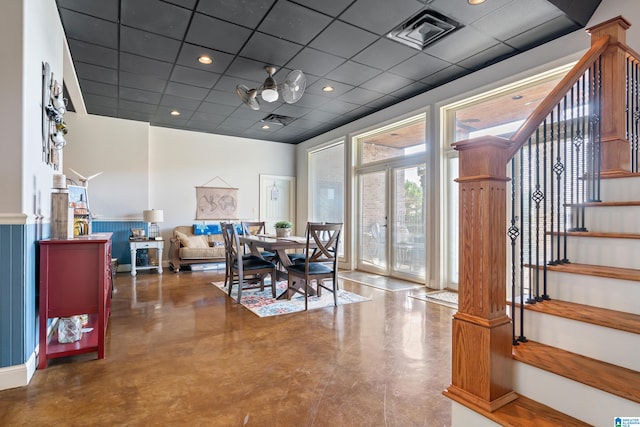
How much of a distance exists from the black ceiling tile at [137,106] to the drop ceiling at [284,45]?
0.05 m

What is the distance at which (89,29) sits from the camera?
3303 mm

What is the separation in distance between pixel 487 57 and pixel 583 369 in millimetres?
3735

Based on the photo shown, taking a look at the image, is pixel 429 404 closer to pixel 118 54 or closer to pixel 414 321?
pixel 414 321

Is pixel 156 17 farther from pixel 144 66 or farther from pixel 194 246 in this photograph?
pixel 194 246

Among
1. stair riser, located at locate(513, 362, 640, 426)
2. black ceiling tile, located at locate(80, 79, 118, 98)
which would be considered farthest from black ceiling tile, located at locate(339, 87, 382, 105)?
stair riser, located at locate(513, 362, 640, 426)

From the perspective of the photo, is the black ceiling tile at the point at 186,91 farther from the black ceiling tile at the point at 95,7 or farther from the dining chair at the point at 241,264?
the dining chair at the point at 241,264

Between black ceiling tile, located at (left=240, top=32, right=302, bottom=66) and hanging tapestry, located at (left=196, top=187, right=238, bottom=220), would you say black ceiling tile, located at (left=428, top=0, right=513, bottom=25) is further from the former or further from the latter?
hanging tapestry, located at (left=196, top=187, right=238, bottom=220)

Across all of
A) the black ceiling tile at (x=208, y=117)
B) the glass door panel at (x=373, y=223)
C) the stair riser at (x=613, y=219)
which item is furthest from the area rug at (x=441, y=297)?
the black ceiling tile at (x=208, y=117)

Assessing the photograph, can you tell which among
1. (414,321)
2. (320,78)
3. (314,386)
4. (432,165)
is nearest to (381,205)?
(432,165)

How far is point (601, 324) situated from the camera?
137 centimetres

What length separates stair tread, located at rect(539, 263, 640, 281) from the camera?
1.52m

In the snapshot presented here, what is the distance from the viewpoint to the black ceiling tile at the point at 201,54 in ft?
12.2

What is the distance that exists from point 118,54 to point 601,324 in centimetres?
480

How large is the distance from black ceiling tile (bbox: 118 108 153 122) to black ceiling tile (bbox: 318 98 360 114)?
321 centimetres
